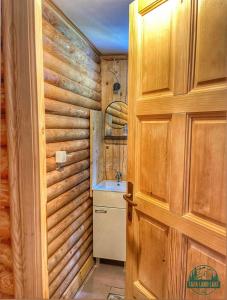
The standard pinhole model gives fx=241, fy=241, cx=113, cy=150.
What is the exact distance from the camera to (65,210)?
2.14 meters

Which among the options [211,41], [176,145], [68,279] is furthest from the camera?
[68,279]

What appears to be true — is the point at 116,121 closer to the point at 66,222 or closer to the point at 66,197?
the point at 66,197

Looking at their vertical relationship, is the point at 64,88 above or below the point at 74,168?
above

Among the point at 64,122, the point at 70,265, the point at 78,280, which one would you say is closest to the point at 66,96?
the point at 64,122

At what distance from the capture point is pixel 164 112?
1.17 m

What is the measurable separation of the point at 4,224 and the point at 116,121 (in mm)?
2170

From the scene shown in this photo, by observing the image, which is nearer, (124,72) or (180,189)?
(180,189)

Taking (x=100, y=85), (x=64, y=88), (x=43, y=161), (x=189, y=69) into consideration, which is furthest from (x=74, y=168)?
(x=189, y=69)

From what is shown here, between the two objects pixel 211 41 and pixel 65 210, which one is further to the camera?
pixel 65 210

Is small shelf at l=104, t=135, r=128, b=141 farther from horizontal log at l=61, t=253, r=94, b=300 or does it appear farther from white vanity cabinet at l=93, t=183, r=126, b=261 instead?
horizontal log at l=61, t=253, r=94, b=300

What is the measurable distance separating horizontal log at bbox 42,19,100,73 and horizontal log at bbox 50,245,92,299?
6.38ft

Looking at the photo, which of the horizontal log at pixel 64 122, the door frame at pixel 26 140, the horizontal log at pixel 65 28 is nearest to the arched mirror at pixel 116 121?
the horizontal log at pixel 64 122

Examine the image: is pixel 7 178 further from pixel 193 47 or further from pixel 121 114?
pixel 121 114

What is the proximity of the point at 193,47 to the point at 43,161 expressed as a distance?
2.84 ft
